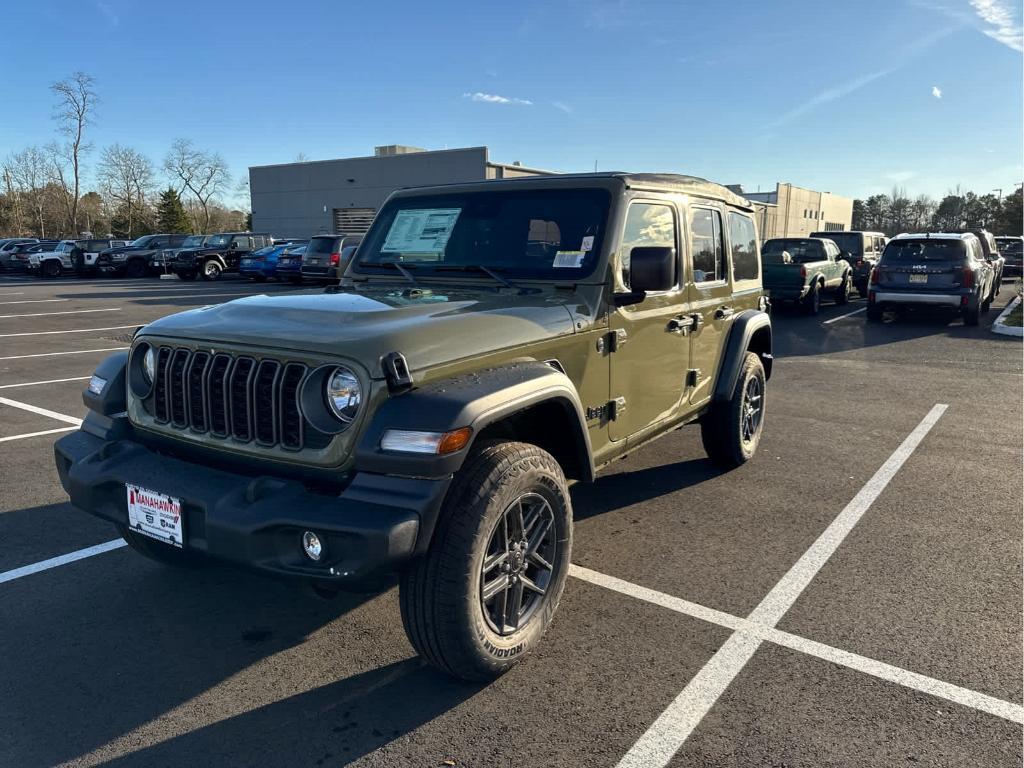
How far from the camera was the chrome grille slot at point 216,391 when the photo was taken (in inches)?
117

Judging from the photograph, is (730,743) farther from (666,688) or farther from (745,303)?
(745,303)

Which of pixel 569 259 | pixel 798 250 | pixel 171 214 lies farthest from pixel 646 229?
pixel 171 214

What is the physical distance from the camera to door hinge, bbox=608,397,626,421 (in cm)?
378

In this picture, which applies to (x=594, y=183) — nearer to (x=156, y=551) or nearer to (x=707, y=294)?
(x=707, y=294)

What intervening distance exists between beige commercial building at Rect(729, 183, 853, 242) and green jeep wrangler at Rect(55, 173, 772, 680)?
45.3 meters

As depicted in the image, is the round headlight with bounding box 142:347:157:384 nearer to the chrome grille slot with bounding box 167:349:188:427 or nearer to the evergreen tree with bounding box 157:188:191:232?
the chrome grille slot with bounding box 167:349:188:427

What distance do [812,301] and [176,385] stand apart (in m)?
15.3

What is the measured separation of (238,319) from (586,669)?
79.6 inches

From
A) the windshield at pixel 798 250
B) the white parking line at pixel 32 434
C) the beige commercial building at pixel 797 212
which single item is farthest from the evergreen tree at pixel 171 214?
the white parking line at pixel 32 434

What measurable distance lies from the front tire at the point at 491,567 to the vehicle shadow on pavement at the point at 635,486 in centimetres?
149

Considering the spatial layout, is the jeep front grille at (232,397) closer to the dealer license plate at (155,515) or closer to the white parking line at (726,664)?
the dealer license plate at (155,515)

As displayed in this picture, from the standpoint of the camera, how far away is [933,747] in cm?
262

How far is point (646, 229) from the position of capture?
162 inches

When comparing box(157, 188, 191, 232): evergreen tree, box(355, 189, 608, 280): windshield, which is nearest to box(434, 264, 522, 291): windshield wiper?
box(355, 189, 608, 280): windshield
